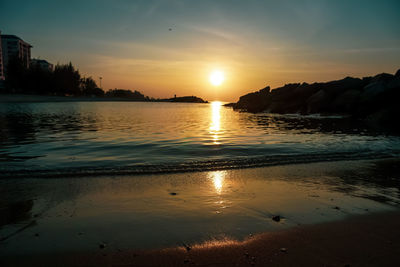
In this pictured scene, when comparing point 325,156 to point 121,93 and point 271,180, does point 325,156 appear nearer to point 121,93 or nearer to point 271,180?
point 271,180

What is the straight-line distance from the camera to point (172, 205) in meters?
4.37

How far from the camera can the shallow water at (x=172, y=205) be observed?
325cm

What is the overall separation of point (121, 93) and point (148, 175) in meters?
186

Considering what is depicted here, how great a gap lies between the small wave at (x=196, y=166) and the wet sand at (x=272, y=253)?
12.4 ft

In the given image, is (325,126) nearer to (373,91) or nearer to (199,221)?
(373,91)

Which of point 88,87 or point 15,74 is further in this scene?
point 88,87

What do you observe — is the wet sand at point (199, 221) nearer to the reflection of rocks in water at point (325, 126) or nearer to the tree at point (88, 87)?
the reflection of rocks in water at point (325, 126)

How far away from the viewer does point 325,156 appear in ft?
29.3

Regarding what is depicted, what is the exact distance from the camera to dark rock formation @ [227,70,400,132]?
80.5ft

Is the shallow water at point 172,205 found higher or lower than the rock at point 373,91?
lower

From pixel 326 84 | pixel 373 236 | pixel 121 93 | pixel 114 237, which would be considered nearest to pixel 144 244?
pixel 114 237

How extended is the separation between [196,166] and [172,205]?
308 cm

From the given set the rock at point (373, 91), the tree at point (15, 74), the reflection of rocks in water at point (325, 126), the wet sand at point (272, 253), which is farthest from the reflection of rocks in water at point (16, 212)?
the tree at point (15, 74)

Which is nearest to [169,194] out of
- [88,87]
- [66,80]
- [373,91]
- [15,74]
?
[373,91]
